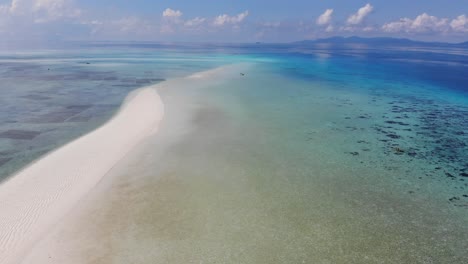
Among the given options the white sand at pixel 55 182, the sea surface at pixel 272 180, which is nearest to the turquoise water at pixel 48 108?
the sea surface at pixel 272 180

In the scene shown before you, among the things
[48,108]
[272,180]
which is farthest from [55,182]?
[48,108]

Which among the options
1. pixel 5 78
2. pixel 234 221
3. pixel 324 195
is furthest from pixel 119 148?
pixel 5 78

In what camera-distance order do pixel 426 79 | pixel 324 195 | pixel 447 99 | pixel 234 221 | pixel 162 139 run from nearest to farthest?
pixel 234 221 < pixel 324 195 < pixel 162 139 < pixel 447 99 < pixel 426 79

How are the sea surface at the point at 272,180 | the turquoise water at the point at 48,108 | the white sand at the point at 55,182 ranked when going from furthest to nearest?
the turquoise water at the point at 48,108 → the white sand at the point at 55,182 → the sea surface at the point at 272,180

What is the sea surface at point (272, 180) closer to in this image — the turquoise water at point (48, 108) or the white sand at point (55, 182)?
the turquoise water at point (48, 108)

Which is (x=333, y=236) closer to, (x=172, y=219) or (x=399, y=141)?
(x=172, y=219)

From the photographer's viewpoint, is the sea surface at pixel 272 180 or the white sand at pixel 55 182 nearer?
the sea surface at pixel 272 180

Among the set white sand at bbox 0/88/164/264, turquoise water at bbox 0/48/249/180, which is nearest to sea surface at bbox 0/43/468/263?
turquoise water at bbox 0/48/249/180
